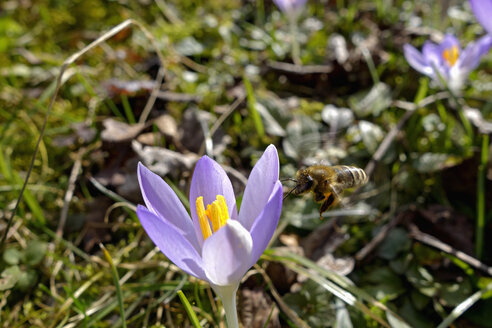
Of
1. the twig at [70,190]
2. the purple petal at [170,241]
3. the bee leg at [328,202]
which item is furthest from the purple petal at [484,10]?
the twig at [70,190]

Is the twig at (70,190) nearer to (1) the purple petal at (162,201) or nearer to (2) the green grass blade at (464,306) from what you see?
(1) the purple petal at (162,201)

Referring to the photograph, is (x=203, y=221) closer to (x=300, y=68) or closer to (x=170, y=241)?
(x=170, y=241)

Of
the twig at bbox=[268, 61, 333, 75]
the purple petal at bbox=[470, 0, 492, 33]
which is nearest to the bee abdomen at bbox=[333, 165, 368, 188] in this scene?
the purple petal at bbox=[470, 0, 492, 33]

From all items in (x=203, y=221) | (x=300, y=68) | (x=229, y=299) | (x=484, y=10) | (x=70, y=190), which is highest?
(x=484, y=10)

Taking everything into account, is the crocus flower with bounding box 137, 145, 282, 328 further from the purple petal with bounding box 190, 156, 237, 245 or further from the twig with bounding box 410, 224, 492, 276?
the twig with bounding box 410, 224, 492, 276

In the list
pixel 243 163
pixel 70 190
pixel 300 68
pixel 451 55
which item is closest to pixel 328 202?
pixel 243 163
